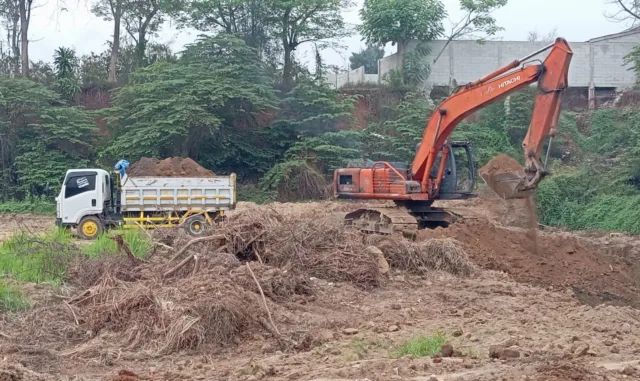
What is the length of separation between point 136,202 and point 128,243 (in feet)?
21.0


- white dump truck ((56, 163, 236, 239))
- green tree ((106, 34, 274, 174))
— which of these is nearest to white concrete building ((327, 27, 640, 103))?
green tree ((106, 34, 274, 174))

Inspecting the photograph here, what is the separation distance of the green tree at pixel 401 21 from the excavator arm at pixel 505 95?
20.0 metres

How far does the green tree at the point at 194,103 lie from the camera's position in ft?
98.6

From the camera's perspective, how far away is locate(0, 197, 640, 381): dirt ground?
7.12m

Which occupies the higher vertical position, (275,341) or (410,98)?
(410,98)

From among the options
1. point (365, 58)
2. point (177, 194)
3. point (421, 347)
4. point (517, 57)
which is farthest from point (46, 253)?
point (365, 58)

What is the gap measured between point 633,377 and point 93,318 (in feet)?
20.1

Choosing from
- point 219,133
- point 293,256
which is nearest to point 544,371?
point 293,256

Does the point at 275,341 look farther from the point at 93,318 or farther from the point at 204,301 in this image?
the point at 93,318

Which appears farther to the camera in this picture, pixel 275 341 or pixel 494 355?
pixel 275 341

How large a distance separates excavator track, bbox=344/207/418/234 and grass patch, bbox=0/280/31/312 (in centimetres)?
835

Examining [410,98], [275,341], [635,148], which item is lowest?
[275,341]

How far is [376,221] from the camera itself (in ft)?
57.5

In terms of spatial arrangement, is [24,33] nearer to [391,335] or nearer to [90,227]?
[90,227]
